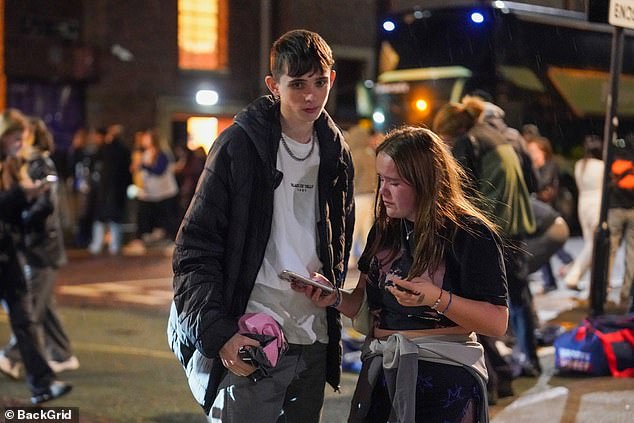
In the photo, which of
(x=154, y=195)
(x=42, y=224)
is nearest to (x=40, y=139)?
(x=42, y=224)

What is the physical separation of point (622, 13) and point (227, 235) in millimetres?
5078

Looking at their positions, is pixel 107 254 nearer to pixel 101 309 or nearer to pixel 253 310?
pixel 101 309

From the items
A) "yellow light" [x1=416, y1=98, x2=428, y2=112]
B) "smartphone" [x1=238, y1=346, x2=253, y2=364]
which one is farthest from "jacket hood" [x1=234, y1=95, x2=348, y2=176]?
"yellow light" [x1=416, y1=98, x2=428, y2=112]

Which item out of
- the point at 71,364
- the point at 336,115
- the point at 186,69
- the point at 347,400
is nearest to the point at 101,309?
the point at 71,364

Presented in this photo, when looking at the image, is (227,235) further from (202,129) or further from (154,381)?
(202,129)

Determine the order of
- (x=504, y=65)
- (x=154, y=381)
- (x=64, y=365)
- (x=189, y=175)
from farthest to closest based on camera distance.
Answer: (x=189, y=175) < (x=504, y=65) < (x=64, y=365) < (x=154, y=381)

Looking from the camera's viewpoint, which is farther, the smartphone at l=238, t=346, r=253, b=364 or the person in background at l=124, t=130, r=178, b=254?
the person in background at l=124, t=130, r=178, b=254

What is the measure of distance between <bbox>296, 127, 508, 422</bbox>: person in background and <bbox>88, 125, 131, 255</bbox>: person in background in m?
13.5

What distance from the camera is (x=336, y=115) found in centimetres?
2702

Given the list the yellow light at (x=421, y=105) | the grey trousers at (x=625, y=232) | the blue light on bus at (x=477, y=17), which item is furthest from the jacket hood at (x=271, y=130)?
the yellow light at (x=421, y=105)

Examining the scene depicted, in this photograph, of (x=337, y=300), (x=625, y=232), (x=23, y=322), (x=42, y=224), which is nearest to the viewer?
(x=337, y=300)

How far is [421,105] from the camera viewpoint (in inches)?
624

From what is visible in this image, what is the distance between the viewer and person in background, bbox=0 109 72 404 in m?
6.46

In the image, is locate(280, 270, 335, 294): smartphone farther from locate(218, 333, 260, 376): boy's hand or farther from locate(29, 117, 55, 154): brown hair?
locate(29, 117, 55, 154): brown hair
